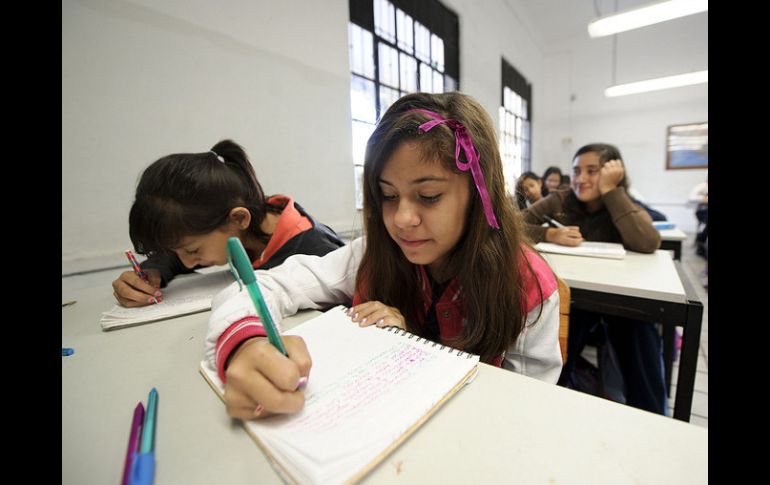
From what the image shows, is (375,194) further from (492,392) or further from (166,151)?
(166,151)

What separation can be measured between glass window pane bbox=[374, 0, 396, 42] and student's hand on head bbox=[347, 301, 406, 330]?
2.72 metres

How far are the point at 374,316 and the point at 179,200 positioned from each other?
629mm

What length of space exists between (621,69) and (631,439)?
786cm

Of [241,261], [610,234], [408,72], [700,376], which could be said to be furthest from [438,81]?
[241,261]

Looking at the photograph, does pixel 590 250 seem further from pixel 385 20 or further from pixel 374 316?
pixel 385 20

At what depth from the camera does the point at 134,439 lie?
34cm

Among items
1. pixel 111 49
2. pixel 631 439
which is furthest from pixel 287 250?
pixel 111 49

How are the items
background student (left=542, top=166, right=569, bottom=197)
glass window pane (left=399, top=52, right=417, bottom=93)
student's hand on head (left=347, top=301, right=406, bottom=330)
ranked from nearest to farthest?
student's hand on head (left=347, top=301, right=406, bottom=330), glass window pane (left=399, top=52, right=417, bottom=93), background student (left=542, top=166, right=569, bottom=197)

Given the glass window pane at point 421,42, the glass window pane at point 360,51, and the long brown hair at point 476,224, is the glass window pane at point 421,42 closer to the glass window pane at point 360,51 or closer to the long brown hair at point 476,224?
the glass window pane at point 360,51

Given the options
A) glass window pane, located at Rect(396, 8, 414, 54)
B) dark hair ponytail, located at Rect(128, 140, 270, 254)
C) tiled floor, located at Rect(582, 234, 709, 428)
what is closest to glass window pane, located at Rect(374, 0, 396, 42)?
glass window pane, located at Rect(396, 8, 414, 54)

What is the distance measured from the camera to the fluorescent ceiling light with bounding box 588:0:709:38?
2408 millimetres

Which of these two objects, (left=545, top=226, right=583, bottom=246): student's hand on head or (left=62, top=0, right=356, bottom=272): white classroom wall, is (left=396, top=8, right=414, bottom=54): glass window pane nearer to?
(left=62, top=0, right=356, bottom=272): white classroom wall

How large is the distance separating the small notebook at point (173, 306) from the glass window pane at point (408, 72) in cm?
263
